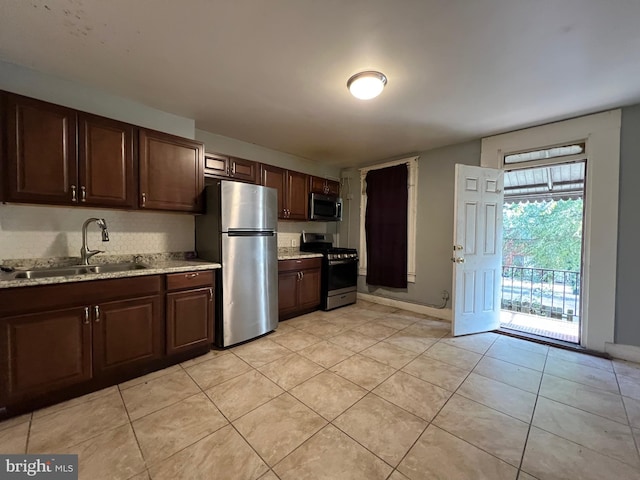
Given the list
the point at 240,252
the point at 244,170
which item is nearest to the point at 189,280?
the point at 240,252

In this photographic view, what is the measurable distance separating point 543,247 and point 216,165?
211 inches

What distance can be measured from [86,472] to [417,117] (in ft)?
12.0

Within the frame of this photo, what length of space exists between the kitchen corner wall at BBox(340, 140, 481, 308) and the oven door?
0.81m

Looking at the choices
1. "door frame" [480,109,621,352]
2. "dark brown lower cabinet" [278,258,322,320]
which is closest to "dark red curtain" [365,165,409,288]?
"dark brown lower cabinet" [278,258,322,320]

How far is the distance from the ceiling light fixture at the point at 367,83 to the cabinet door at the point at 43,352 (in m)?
2.67

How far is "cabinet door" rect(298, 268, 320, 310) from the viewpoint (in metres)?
3.64

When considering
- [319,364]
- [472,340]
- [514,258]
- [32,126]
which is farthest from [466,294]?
[32,126]

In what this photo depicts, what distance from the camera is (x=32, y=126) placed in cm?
185

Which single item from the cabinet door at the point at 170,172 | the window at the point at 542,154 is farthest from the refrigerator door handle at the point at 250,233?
the window at the point at 542,154

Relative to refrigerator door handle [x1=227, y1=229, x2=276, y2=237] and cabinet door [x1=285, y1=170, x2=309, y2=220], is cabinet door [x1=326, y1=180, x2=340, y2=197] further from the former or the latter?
refrigerator door handle [x1=227, y1=229, x2=276, y2=237]

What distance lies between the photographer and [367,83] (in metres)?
2.00

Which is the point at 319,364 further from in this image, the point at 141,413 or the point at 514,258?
the point at 514,258

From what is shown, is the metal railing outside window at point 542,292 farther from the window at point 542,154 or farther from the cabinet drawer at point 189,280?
the cabinet drawer at point 189,280

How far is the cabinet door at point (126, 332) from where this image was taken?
192 centimetres
